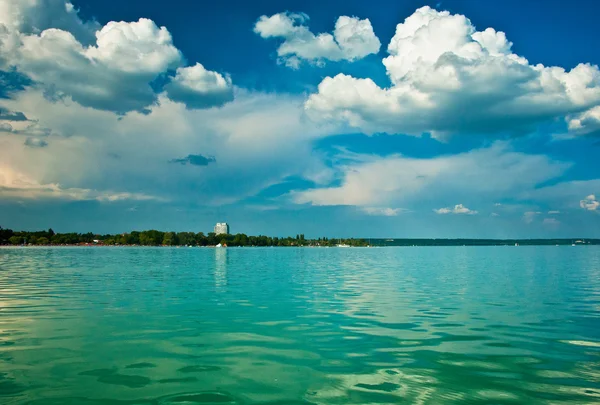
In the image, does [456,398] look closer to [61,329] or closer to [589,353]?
[589,353]

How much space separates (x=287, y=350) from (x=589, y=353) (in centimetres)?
1213

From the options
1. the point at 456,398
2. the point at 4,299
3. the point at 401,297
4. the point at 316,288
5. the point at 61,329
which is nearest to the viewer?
the point at 456,398

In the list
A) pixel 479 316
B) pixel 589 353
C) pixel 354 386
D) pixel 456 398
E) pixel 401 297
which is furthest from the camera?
pixel 401 297

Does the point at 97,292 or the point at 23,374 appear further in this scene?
the point at 97,292

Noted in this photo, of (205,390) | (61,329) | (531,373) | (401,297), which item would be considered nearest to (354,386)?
(205,390)

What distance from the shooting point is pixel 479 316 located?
1017 inches

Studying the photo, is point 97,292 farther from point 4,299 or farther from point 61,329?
point 61,329

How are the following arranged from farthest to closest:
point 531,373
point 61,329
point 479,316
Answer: point 479,316, point 61,329, point 531,373

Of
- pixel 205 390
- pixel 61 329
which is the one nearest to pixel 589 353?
pixel 205 390

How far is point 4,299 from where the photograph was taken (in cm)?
3141

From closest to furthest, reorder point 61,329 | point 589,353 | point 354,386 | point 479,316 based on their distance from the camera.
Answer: point 354,386
point 589,353
point 61,329
point 479,316

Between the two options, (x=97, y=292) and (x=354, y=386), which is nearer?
(x=354, y=386)

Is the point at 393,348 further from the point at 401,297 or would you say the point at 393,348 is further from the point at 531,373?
the point at 401,297

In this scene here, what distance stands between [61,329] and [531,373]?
67.8ft
